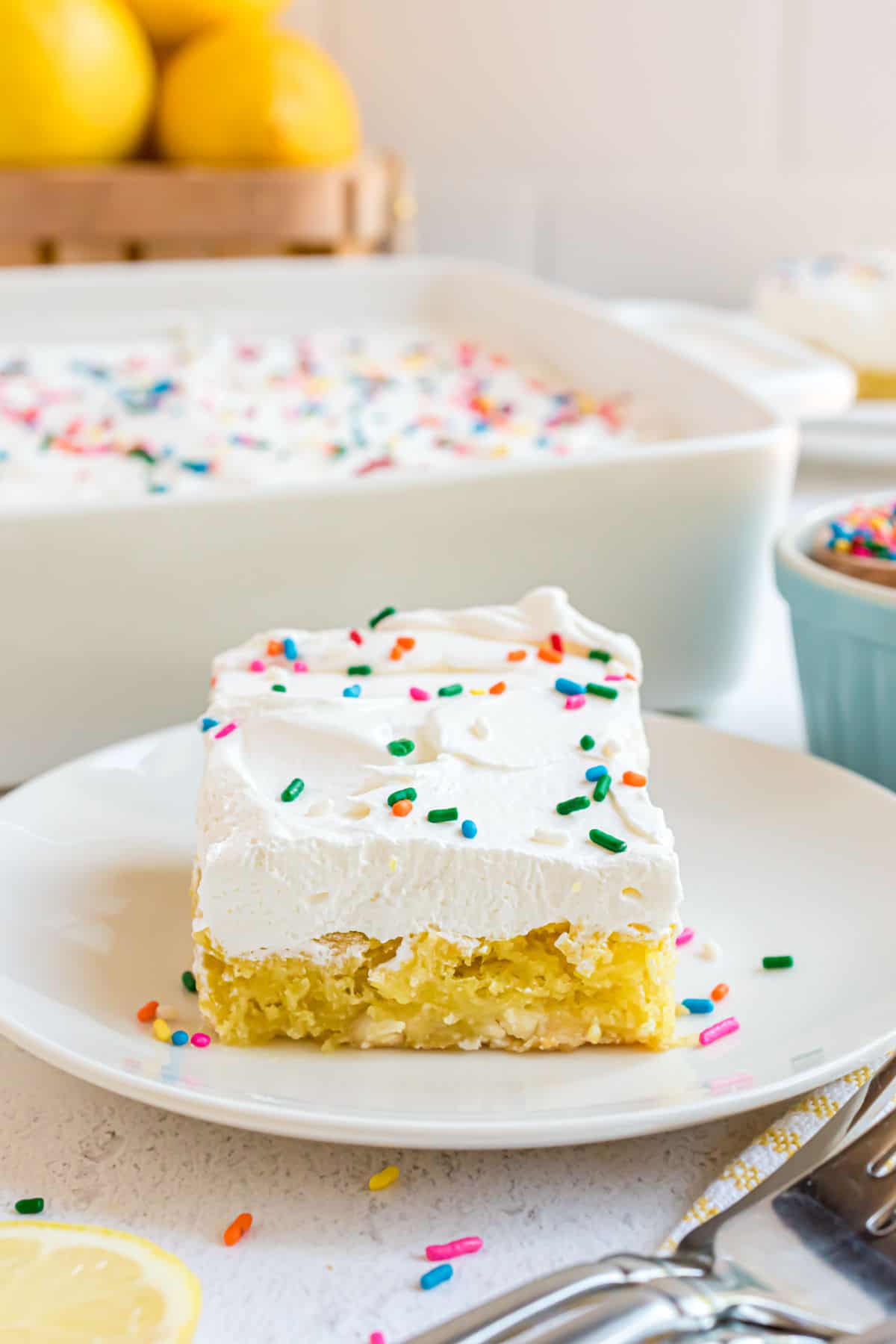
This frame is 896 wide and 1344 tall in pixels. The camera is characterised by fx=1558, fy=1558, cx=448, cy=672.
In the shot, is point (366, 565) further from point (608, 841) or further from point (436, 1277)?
point (436, 1277)

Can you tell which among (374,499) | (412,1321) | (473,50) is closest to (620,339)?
(374,499)

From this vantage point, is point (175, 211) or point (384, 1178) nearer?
point (384, 1178)

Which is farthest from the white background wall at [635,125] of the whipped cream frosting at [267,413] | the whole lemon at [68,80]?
the whipped cream frosting at [267,413]

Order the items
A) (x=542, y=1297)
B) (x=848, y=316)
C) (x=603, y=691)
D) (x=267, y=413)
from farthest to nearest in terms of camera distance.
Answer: (x=848, y=316) < (x=267, y=413) < (x=603, y=691) < (x=542, y=1297)

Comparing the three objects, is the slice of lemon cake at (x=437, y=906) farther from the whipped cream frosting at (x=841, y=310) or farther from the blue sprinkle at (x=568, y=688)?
the whipped cream frosting at (x=841, y=310)

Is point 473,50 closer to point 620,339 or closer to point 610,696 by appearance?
point 620,339

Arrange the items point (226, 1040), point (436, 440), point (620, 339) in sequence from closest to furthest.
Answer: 1. point (226, 1040)
2. point (436, 440)
3. point (620, 339)

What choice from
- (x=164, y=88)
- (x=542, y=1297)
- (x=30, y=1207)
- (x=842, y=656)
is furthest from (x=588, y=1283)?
(x=164, y=88)
